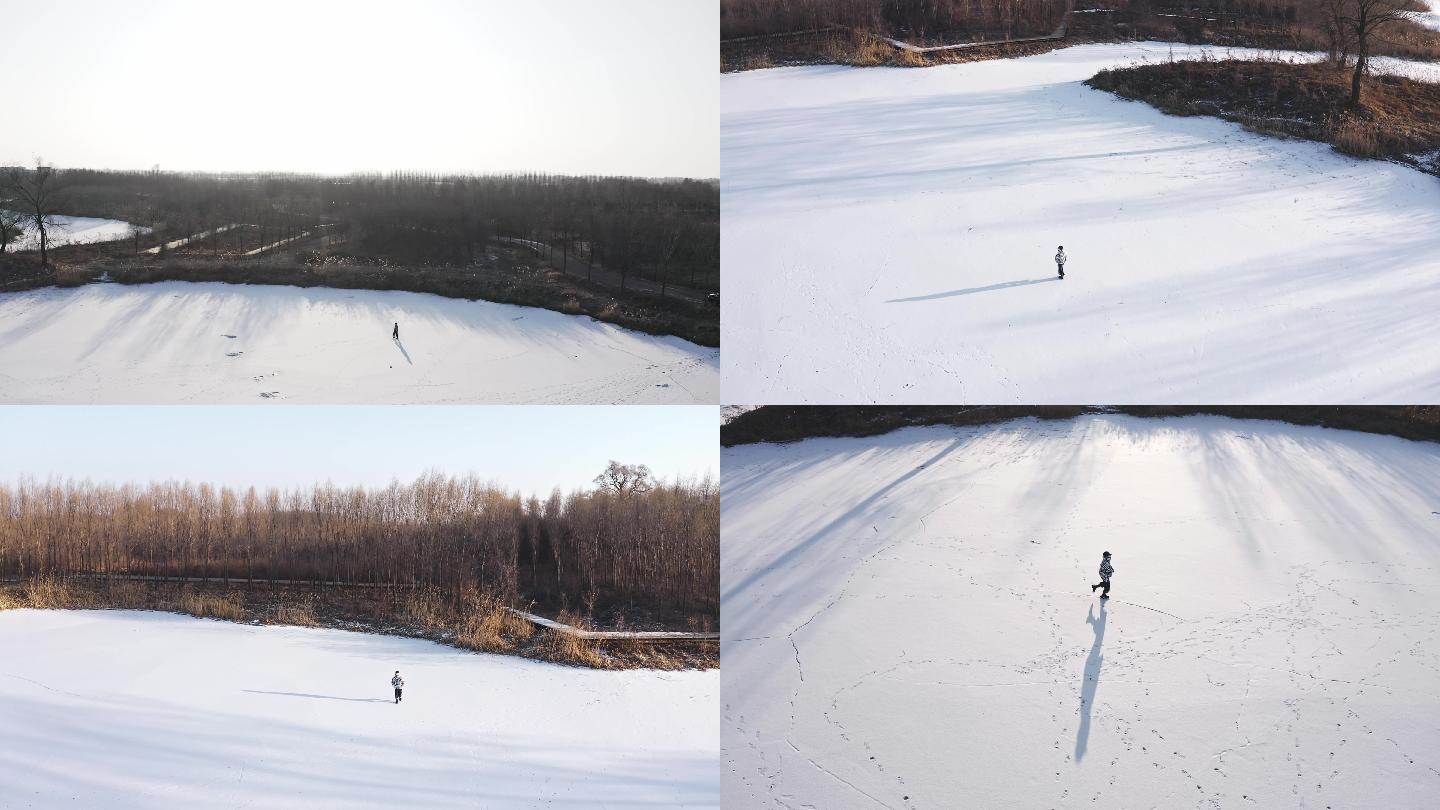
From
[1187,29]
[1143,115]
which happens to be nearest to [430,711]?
[1143,115]

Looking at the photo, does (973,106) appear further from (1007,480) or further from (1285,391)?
(1285,391)

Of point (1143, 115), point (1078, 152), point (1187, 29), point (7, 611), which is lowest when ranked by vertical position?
point (7, 611)

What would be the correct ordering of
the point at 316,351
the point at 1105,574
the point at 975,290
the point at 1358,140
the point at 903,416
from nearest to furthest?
the point at 1105,574 → the point at 975,290 → the point at 316,351 → the point at 903,416 → the point at 1358,140

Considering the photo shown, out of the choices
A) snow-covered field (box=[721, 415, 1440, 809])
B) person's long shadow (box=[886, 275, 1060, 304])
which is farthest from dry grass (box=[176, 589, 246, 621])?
person's long shadow (box=[886, 275, 1060, 304])

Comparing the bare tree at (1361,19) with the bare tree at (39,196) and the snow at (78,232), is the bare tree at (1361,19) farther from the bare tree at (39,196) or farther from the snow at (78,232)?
the bare tree at (39,196)

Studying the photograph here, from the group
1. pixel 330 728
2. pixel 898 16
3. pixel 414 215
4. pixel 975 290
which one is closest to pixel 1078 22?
pixel 898 16

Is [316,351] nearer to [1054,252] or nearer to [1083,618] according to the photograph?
[1054,252]

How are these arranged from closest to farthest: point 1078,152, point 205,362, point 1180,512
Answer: point 1180,512 → point 205,362 → point 1078,152
